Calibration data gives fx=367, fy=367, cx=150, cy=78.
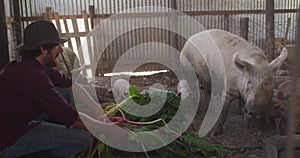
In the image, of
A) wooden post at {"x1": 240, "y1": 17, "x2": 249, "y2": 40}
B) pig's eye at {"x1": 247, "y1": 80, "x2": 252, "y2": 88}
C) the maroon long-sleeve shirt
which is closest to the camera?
the maroon long-sleeve shirt

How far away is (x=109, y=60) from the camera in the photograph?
451 inches

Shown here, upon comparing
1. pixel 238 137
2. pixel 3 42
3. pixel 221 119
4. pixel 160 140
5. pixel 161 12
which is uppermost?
pixel 161 12

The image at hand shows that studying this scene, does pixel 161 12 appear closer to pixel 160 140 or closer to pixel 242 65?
pixel 242 65

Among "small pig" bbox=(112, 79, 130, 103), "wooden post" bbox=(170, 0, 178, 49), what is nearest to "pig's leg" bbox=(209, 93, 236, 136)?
"small pig" bbox=(112, 79, 130, 103)

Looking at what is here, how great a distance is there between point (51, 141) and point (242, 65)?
296cm

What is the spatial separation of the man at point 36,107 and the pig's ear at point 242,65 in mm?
2541

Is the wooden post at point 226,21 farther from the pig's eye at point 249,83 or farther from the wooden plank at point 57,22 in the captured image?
the pig's eye at point 249,83

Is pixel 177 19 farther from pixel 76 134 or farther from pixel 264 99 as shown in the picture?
pixel 76 134

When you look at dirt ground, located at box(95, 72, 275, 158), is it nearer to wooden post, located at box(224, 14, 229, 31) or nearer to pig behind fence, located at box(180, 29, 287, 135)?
pig behind fence, located at box(180, 29, 287, 135)

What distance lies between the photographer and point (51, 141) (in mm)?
3064

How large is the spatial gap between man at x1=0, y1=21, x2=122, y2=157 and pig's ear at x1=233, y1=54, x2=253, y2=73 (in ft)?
8.34

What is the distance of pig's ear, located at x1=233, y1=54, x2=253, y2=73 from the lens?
4.95 metres

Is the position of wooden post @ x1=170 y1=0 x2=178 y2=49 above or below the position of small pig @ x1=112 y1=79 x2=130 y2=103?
above

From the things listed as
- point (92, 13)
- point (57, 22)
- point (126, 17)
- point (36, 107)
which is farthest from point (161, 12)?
point (36, 107)
